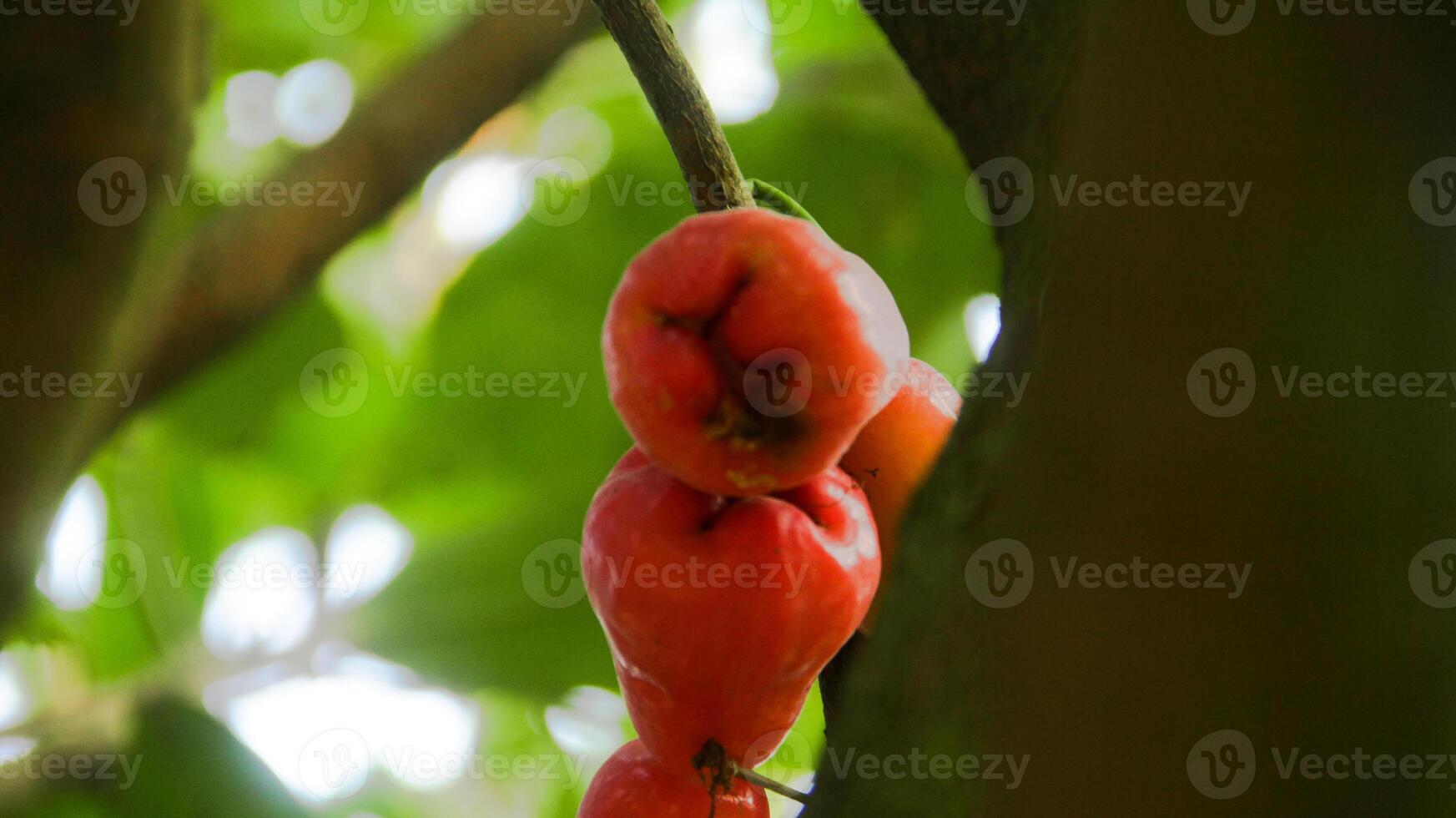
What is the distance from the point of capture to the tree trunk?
0.98 ft

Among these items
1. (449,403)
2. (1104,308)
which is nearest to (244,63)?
(449,403)

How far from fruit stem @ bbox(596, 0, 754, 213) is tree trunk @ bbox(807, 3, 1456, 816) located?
222 millimetres

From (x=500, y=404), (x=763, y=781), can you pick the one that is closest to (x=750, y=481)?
(x=763, y=781)

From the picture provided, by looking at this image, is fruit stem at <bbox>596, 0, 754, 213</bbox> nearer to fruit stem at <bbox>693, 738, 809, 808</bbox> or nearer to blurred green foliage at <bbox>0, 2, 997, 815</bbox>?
fruit stem at <bbox>693, 738, 809, 808</bbox>

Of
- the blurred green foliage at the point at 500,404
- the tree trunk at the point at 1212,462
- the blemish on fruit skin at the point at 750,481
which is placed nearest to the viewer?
the tree trunk at the point at 1212,462

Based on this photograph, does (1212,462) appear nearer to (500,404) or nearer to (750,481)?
(750,481)

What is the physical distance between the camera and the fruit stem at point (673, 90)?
0.52 metres

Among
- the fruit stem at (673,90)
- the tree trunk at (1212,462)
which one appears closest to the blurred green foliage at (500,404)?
the fruit stem at (673,90)

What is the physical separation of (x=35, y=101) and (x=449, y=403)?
1.34 m

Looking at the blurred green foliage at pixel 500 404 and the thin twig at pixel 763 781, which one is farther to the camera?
the blurred green foliage at pixel 500 404

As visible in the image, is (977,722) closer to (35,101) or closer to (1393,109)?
(1393,109)

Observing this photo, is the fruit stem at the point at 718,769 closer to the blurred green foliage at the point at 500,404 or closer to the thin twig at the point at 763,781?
the thin twig at the point at 763,781

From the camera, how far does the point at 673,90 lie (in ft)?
1.72

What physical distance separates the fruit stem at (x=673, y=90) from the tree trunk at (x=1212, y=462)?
0.73 feet
